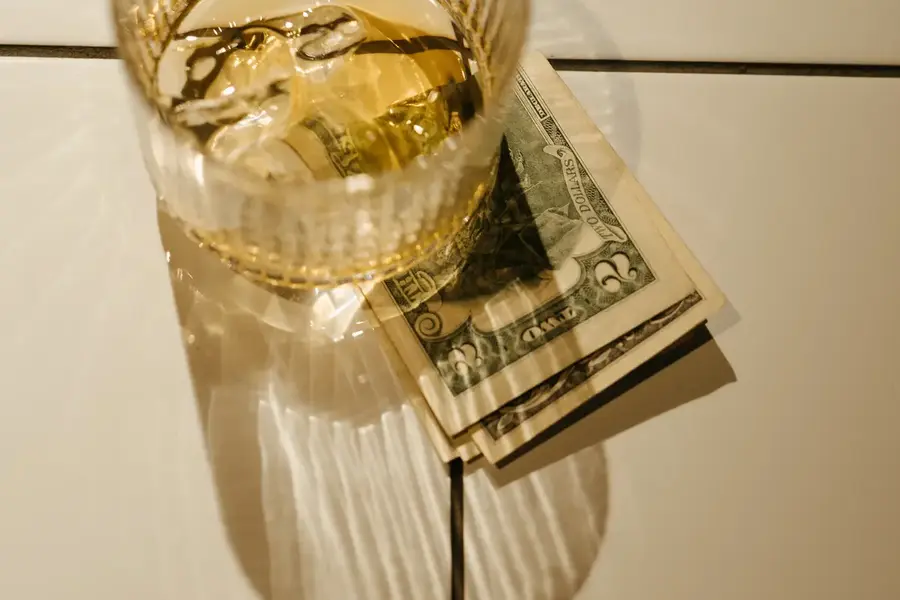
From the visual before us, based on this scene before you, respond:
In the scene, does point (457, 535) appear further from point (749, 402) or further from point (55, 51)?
point (55, 51)

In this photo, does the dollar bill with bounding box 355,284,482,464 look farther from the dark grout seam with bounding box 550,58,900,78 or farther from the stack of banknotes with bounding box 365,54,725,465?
the dark grout seam with bounding box 550,58,900,78

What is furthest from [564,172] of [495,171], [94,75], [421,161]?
[94,75]

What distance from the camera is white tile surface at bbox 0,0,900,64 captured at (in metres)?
0.47

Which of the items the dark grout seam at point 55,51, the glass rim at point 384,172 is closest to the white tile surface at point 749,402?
the glass rim at point 384,172

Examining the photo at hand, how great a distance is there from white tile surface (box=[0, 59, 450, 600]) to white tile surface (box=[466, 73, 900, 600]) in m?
0.05

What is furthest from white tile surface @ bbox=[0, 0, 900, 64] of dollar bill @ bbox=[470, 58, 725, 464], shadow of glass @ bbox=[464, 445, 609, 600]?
shadow of glass @ bbox=[464, 445, 609, 600]

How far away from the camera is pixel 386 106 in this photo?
0.44 m

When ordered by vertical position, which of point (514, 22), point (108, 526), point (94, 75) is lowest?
point (108, 526)

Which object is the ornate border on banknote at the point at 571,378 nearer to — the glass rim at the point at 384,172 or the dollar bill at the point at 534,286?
the dollar bill at the point at 534,286

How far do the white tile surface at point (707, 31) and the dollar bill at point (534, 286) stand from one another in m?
0.06

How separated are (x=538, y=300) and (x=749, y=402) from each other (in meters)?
0.12

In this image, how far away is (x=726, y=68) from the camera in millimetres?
465

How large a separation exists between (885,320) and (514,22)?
9.7 inches

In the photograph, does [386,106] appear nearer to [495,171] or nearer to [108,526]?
[495,171]
